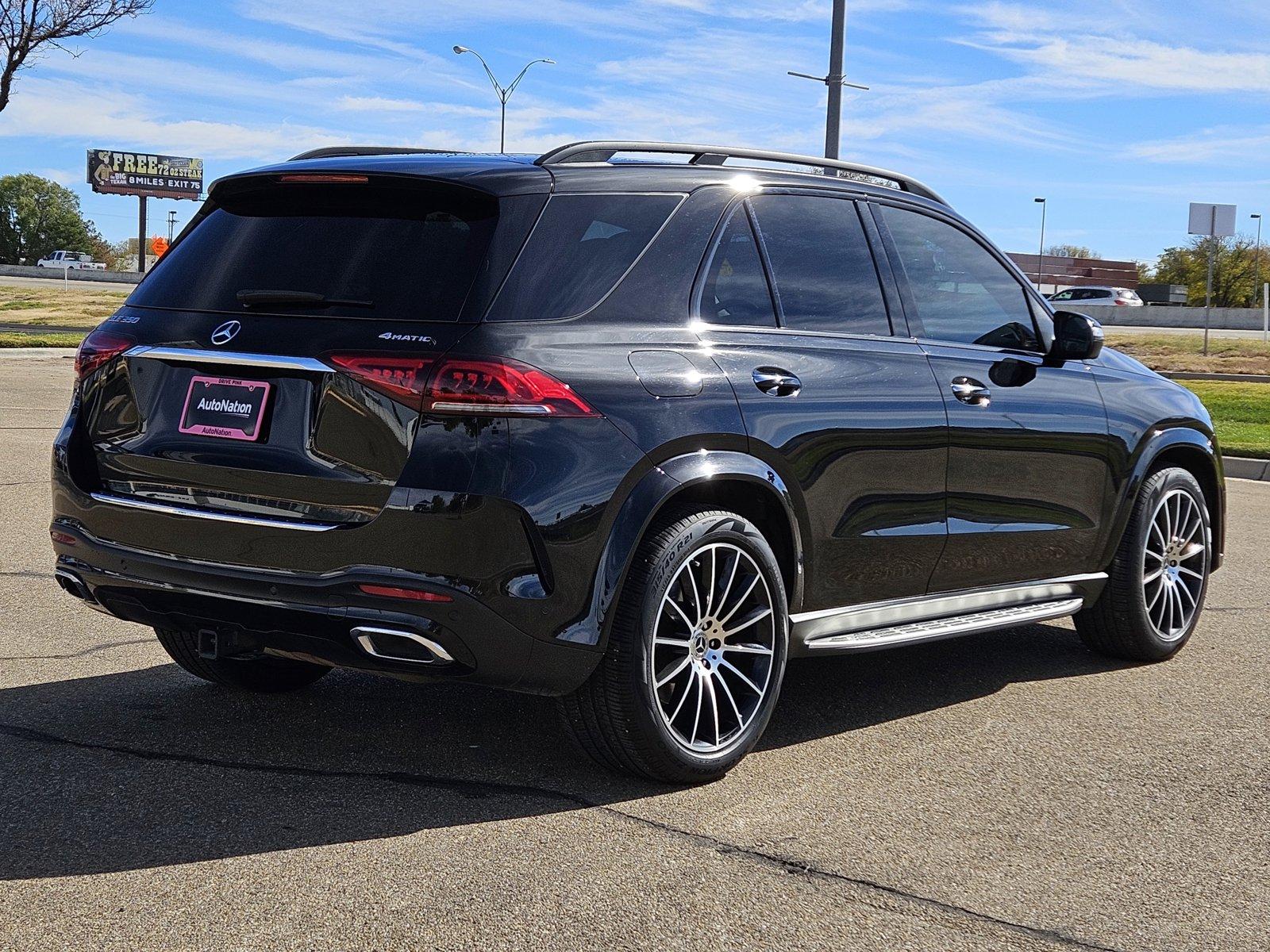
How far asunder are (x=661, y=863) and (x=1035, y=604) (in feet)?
8.17

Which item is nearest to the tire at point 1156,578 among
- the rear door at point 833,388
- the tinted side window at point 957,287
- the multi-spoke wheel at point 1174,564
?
the multi-spoke wheel at point 1174,564

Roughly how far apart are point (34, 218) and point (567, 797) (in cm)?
13393

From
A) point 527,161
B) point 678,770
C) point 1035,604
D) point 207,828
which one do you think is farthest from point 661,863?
point 1035,604

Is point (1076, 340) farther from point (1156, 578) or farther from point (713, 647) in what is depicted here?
point (713, 647)

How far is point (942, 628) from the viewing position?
530 centimetres

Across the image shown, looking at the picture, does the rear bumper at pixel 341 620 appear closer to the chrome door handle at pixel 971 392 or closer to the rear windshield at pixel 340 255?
the rear windshield at pixel 340 255

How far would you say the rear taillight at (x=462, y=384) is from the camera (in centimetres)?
392

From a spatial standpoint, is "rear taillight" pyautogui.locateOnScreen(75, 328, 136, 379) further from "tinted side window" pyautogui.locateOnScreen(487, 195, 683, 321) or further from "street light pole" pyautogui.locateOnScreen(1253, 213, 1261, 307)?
"street light pole" pyautogui.locateOnScreen(1253, 213, 1261, 307)

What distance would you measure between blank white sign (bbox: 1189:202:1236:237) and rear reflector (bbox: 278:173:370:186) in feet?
74.4

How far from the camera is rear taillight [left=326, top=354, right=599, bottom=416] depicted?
3.92 metres

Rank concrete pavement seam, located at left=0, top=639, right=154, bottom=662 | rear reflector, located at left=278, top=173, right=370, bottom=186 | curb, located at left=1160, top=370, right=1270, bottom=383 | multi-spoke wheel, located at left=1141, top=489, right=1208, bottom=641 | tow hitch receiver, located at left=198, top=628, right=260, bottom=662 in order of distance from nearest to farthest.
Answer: tow hitch receiver, located at left=198, top=628, right=260, bottom=662, rear reflector, located at left=278, top=173, right=370, bottom=186, concrete pavement seam, located at left=0, top=639, right=154, bottom=662, multi-spoke wheel, located at left=1141, top=489, right=1208, bottom=641, curb, located at left=1160, top=370, right=1270, bottom=383

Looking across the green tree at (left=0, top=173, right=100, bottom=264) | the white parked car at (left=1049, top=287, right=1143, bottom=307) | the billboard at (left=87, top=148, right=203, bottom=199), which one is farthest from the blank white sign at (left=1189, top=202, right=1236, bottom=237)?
the green tree at (left=0, top=173, right=100, bottom=264)

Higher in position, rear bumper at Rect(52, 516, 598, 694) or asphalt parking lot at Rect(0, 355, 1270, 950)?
rear bumper at Rect(52, 516, 598, 694)

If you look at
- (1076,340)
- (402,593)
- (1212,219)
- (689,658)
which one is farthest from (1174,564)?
(1212,219)
